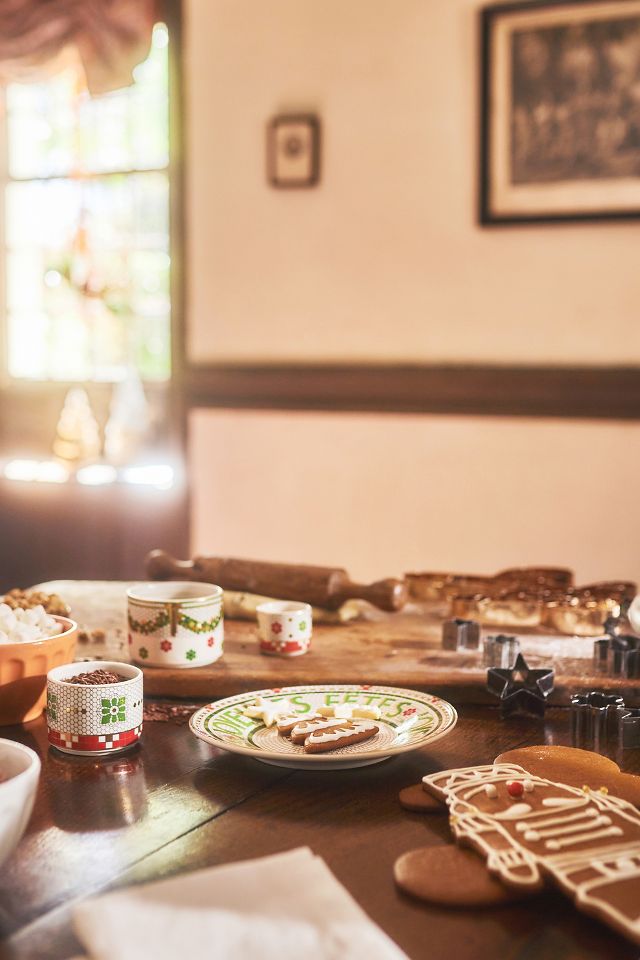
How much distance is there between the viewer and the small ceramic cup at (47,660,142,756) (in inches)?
45.8

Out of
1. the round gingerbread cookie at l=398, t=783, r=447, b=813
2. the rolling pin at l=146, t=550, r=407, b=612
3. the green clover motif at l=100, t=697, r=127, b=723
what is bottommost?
the round gingerbread cookie at l=398, t=783, r=447, b=813

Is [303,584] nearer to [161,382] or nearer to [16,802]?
[16,802]

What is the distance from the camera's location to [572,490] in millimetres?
3566

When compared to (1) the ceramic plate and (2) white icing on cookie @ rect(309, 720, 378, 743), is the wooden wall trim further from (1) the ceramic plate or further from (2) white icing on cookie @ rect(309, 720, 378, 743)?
(2) white icing on cookie @ rect(309, 720, 378, 743)

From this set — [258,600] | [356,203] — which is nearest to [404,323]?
[356,203]

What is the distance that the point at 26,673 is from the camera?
1.29 m

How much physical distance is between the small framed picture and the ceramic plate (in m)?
2.85

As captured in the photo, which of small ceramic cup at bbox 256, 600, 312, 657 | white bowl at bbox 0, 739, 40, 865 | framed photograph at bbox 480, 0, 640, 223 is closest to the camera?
white bowl at bbox 0, 739, 40, 865

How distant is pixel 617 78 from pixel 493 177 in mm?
496

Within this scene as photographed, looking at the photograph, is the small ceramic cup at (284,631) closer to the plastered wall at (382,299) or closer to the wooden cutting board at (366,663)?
the wooden cutting board at (366,663)

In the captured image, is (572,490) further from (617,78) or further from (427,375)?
(617,78)

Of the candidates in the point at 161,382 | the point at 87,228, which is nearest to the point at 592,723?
the point at 161,382

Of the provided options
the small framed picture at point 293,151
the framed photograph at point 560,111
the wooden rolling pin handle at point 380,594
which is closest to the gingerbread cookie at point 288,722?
the wooden rolling pin handle at point 380,594

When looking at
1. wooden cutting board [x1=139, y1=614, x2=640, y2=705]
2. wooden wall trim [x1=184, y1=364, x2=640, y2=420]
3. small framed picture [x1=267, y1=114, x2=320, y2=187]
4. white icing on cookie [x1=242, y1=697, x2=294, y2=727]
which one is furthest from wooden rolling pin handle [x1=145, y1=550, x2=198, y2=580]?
small framed picture [x1=267, y1=114, x2=320, y2=187]
